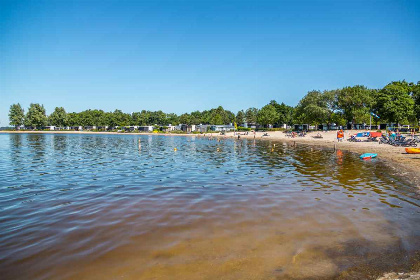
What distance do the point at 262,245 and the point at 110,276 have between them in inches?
162

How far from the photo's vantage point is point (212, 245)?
7098 millimetres

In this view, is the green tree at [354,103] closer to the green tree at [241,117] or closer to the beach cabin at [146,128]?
the green tree at [241,117]

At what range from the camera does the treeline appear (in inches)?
2904

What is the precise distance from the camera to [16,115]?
165 m

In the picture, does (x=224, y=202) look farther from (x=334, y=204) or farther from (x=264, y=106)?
(x=264, y=106)

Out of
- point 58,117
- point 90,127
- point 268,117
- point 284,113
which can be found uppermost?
point 58,117

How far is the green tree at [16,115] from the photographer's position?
16462 centimetres

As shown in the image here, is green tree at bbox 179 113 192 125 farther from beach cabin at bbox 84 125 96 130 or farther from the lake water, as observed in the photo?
the lake water

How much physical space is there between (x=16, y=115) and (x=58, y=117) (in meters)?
25.4

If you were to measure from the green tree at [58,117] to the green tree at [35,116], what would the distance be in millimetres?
7588

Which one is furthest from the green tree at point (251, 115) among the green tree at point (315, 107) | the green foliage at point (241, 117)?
the green tree at point (315, 107)

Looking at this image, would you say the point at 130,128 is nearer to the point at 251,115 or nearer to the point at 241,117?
the point at 241,117

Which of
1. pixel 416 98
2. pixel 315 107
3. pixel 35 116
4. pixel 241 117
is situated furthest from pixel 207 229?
pixel 35 116

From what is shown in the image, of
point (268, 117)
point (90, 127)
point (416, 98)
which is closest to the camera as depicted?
point (416, 98)
